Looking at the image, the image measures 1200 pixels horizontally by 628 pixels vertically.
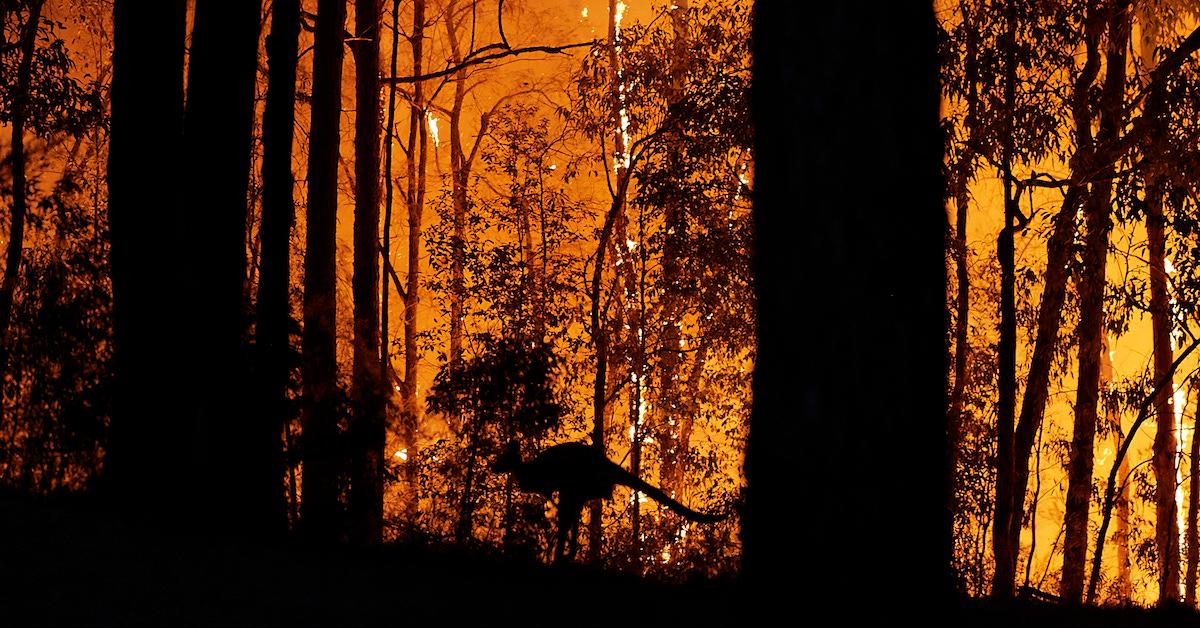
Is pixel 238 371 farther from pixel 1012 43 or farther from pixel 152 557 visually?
pixel 1012 43

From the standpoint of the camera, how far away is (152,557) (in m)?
3.81

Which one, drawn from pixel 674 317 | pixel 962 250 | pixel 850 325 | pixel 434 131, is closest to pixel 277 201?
pixel 850 325

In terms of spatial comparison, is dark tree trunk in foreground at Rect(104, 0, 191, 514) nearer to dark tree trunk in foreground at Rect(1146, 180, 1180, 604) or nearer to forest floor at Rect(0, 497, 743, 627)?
forest floor at Rect(0, 497, 743, 627)

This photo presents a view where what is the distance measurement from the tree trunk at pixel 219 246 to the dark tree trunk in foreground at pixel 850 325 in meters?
3.08

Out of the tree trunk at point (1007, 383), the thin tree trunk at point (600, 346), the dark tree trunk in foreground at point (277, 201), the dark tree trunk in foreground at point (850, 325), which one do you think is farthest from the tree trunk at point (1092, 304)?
the dark tree trunk in foreground at point (850, 325)

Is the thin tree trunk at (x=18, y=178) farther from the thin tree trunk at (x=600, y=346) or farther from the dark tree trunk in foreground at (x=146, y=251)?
the thin tree trunk at (x=600, y=346)

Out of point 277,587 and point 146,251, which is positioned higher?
point 146,251

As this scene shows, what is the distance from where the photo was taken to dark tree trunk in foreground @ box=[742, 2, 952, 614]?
2463 millimetres

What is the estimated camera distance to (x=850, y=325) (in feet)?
8.12

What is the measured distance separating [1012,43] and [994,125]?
0.65m

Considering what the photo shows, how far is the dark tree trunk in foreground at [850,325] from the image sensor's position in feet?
8.08

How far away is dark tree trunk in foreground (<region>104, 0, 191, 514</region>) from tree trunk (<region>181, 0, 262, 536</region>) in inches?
3.8

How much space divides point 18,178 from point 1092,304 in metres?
10.7

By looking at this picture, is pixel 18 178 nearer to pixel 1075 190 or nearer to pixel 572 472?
pixel 572 472
